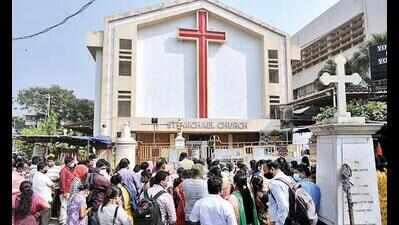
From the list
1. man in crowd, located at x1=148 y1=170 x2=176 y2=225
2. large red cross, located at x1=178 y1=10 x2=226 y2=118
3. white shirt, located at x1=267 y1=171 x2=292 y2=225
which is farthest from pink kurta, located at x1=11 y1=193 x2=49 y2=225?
large red cross, located at x1=178 y1=10 x2=226 y2=118

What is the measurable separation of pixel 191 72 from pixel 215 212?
Answer: 767 inches

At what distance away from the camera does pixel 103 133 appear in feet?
64.5

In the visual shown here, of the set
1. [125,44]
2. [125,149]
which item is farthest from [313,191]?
[125,44]

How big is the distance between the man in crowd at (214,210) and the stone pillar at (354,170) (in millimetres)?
1052

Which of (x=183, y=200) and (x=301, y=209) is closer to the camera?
(x=301, y=209)

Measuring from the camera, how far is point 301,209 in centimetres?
331

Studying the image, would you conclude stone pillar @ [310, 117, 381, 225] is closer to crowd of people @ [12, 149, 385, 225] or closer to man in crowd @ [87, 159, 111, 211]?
crowd of people @ [12, 149, 385, 225]

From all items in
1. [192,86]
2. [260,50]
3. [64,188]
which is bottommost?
[64,188]

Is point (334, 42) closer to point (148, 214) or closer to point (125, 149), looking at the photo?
point (125, 149)

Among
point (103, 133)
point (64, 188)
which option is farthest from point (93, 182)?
point (103, 133)

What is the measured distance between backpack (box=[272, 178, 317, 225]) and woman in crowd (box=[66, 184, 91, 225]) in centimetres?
201

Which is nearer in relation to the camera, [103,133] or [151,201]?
[151,201]

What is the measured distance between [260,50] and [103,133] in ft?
36.6
